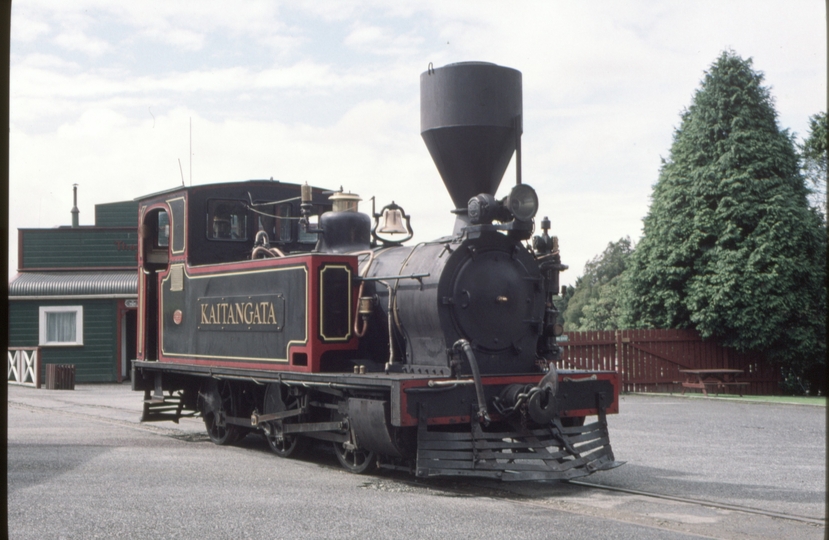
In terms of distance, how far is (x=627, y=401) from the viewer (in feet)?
58.7

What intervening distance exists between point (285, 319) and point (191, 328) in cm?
218

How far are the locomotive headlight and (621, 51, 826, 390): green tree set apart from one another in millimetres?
13858

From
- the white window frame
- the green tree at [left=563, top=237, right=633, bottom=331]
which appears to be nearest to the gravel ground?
the white window frame

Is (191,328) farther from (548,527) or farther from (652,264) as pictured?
(652,264)

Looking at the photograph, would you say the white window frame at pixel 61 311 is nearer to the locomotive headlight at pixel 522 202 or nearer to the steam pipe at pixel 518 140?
the steam pipe at pixel 518 140

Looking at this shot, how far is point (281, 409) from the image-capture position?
9133 mm

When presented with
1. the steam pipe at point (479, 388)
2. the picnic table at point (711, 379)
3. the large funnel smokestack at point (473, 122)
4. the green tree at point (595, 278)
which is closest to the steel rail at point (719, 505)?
the steam pipe at point (479, 388)

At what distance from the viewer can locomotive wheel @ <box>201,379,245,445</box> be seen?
10.3 meters

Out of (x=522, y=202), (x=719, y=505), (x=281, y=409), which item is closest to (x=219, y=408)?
(x=281, y=409)

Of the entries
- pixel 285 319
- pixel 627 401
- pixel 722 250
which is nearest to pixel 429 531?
pixel 285 319

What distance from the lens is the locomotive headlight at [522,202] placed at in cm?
775

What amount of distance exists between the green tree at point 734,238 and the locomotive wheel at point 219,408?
43.2 ft

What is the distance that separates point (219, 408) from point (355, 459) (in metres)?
2.78

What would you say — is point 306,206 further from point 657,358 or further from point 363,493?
point 657,358
